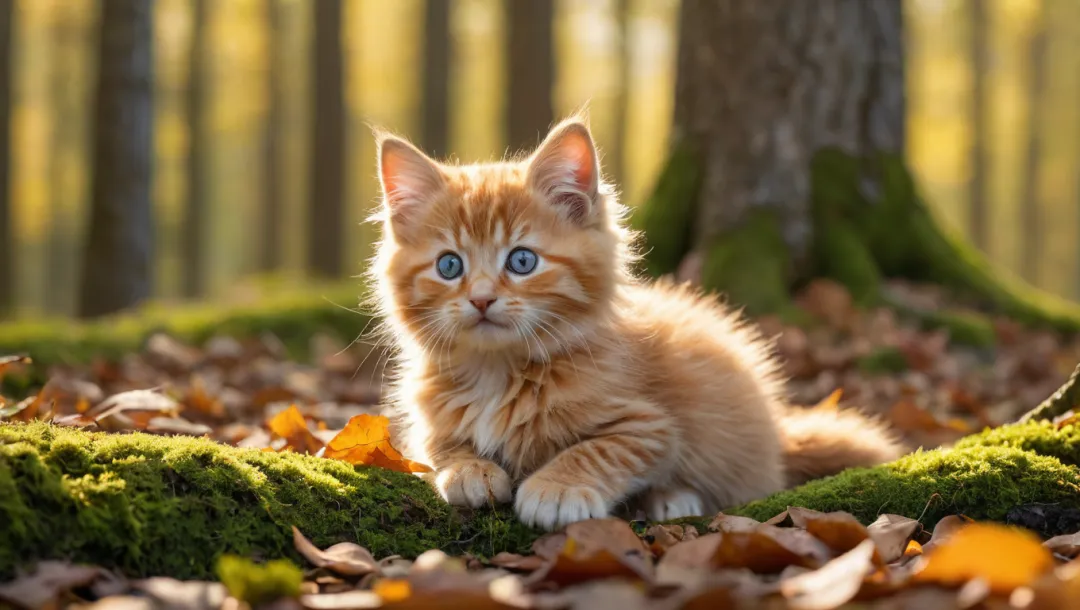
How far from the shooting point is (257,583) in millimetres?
1640

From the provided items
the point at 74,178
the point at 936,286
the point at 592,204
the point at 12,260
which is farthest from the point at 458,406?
the point at 74,178

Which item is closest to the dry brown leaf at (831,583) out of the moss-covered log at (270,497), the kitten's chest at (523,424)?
the moss-covered log at (270,497)

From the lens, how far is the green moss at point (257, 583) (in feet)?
5.36

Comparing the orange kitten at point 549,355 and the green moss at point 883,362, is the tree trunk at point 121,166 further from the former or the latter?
the green moss at point 883,362

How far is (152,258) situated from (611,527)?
804 cm

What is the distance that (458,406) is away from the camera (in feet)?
9.62

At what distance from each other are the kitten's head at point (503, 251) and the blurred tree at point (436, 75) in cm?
921

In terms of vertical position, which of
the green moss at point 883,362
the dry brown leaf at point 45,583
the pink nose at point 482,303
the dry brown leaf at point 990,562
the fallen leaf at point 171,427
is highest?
the pink nose at point 482,303

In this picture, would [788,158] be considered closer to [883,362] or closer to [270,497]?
[883,362]

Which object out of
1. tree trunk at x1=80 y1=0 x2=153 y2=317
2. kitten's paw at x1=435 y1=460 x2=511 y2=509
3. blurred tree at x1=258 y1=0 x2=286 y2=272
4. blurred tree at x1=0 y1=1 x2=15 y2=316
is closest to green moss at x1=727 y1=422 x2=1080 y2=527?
kitten's paw at x1=435 y1=460 x2=511 y2=509

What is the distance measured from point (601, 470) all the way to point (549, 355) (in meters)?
0.43

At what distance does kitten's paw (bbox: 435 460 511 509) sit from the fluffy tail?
4.41ft

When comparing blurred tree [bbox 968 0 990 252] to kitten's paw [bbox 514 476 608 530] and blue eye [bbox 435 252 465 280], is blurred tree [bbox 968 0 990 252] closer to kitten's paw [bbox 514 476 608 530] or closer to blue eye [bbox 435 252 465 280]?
blue eye [bbox 435 252 465 280]

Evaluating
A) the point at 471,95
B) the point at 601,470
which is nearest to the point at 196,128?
the point at 471,95
